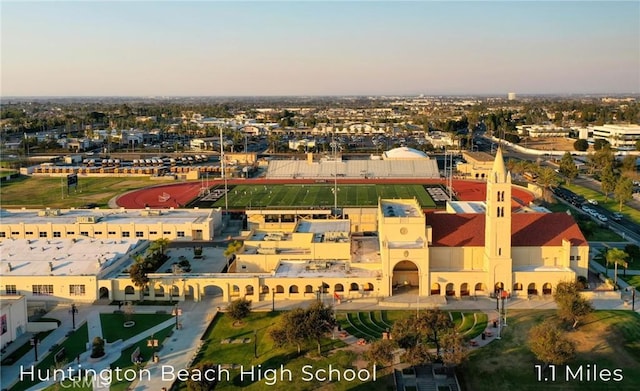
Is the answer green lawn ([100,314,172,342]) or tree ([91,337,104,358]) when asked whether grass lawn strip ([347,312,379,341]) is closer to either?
green lawn ([100,314,172,342])

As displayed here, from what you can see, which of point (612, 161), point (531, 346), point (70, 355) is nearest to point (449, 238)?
point (531, 346)

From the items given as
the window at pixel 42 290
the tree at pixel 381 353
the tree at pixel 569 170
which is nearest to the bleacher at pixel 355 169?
the tree at pixel 569 170

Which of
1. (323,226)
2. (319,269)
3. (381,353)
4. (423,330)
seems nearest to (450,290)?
(319,269)

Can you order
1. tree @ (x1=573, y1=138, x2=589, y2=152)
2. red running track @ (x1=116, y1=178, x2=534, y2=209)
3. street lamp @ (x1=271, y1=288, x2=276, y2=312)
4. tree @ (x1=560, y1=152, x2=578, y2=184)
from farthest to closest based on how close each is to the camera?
1. tree @ (x1=573, y1=138, x2=589, y2=152)
2. tree @ (x1=560, y1=152, x2=578, y2=184)
3. red running track @ (x1=116, y1=178, x2=534, y2=209)
4. street lamp @ (x1=271, y1=288, x2=276, y2=312)

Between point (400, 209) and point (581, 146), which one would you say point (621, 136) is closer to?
point (581, 146)

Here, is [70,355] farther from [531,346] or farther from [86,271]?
[531,346]

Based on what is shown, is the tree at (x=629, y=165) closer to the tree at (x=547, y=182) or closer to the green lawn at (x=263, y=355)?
the tree at (x=547, y=182)

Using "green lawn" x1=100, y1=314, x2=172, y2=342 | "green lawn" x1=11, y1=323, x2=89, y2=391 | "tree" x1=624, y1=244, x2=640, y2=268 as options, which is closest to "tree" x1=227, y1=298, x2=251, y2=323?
"green lawn" x1=100, y1=314, x2=172, y2=342
